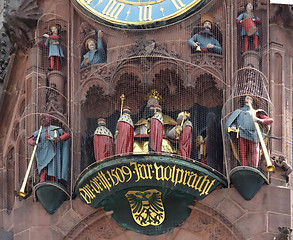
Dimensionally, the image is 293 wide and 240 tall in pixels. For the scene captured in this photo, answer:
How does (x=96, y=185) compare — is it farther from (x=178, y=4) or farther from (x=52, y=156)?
(x=178, y=4)

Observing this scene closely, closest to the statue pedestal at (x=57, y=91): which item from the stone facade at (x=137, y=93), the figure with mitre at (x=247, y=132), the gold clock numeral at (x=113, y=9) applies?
the stone facade at (x=137, y=93)

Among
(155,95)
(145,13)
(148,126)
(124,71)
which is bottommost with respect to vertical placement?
(148,126)

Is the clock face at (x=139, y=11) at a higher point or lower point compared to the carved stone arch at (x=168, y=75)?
higher

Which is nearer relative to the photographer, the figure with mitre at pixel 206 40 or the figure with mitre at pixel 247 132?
the figure with mitre at pixel 247 132

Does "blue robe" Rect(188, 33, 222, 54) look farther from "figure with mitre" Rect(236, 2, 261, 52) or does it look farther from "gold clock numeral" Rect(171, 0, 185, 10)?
"gold clock numeral" Rect(171, 0, 185, 10)

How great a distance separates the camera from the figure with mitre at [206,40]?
96.4ft

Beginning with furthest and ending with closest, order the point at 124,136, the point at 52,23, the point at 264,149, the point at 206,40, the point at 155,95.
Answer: the point at 52,23 → the point at 155,95 → the point at 206,40 → the point at 124,136 → the point at 264,149

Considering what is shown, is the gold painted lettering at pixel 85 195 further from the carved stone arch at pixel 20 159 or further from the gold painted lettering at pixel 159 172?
the carved stone arch at pixel 20 159

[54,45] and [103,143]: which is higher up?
[54,45]

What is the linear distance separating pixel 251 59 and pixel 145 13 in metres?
2.13

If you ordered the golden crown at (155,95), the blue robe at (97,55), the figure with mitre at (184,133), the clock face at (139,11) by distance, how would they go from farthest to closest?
the blue robe at (97,55)
the clock face at (139,11)
the golden crown at (155,95)
the figure with mitre at (184,133)

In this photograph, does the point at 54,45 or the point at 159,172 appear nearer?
the point at 159,172

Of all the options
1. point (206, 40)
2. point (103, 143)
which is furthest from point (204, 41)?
point (103, 143)

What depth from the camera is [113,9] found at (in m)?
30.2
